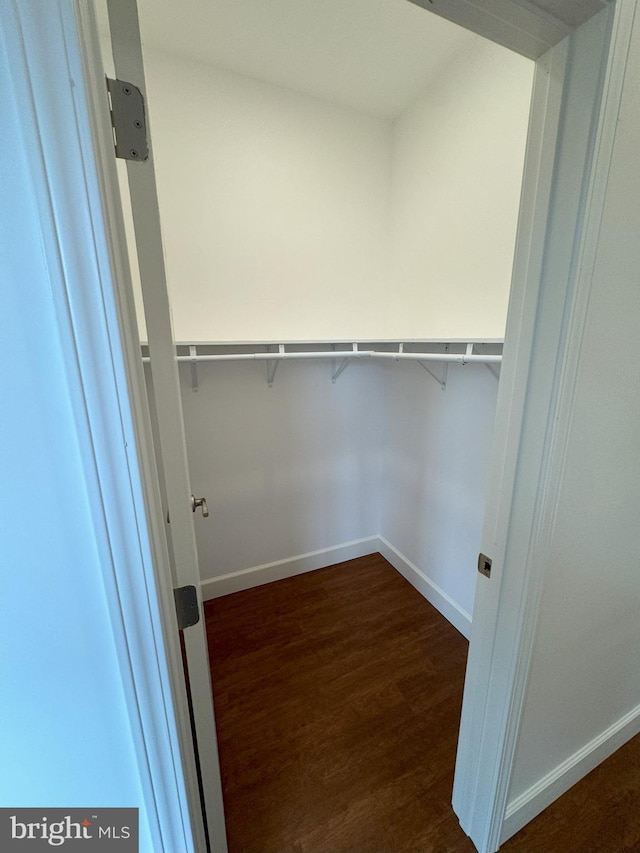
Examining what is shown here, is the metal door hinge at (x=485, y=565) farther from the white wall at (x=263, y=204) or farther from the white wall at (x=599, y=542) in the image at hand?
the white wall at (x=263, y=204)

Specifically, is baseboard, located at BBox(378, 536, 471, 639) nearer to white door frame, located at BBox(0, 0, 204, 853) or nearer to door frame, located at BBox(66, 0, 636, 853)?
door frame, located at BBox(66, 0, 636, 853)

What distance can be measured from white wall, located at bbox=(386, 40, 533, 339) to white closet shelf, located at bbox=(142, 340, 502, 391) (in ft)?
0.28

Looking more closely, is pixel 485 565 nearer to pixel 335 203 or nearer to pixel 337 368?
pixel 337 368

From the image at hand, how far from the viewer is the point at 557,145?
68cm

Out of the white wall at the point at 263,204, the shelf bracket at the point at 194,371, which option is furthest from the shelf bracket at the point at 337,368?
the shelf bracket at the point at 194,371

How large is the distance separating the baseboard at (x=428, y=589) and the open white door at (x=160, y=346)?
1.54 metres

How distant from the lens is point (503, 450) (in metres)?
0.83

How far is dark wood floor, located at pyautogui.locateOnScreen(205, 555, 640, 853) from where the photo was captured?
3.57 ft

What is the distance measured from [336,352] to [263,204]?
2.94 ft

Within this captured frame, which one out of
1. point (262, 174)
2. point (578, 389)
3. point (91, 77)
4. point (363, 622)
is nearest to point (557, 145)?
point (578, 389)

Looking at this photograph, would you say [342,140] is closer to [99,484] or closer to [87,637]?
[99,484]

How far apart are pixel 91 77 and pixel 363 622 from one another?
2.30 metres

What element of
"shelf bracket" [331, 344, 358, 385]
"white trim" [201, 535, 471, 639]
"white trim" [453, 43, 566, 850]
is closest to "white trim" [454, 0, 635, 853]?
"white trim" [453, 43, 566, 850]

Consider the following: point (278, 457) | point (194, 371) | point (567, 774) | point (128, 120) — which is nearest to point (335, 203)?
point (194, 371)
